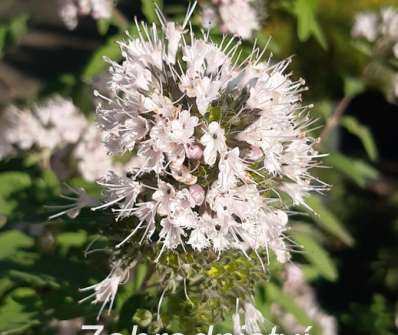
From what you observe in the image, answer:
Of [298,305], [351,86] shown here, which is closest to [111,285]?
[298,305]

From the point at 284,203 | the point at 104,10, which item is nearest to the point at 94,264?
the point at 284,203

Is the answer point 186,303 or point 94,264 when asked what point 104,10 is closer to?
point 94,264

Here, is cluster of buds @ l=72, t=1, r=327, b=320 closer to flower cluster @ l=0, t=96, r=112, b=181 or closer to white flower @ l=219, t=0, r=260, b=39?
white flower @ l=219, t=0, r=260, b=39

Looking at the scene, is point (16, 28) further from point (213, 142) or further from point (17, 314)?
point (213, 142)

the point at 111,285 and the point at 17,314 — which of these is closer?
the point at 111,285

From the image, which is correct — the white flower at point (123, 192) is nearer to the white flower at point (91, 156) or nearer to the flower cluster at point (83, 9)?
the white flower at point (91, 156)

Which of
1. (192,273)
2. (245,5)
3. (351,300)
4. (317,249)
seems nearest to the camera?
(192,273)
